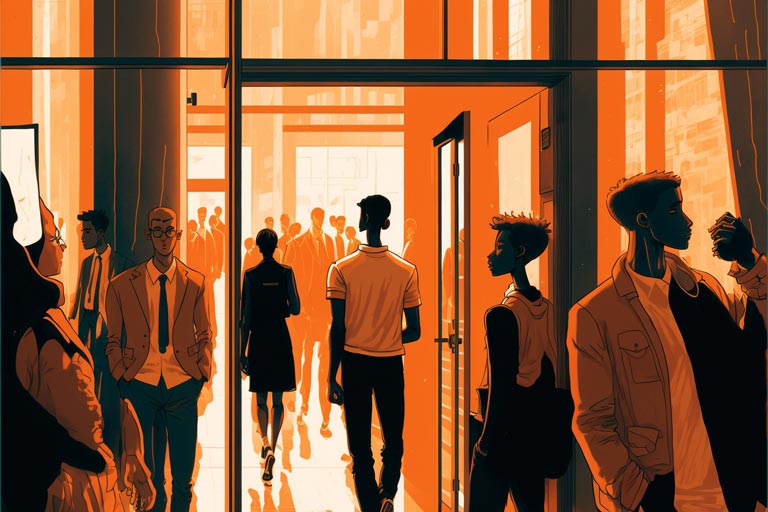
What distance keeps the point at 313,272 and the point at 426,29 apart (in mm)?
1576

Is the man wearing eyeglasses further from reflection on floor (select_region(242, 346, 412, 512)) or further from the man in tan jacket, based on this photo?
the man in tan jacket

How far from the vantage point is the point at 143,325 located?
4.83 metres

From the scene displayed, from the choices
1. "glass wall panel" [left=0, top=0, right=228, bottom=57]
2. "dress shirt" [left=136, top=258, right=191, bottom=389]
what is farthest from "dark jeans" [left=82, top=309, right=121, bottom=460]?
"glass wall panel" [left=0, top=0, right=228, bottom=57]

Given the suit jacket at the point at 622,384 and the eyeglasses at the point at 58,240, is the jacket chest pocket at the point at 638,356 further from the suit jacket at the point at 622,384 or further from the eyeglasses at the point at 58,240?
the eyeglasses at the point at 58,240

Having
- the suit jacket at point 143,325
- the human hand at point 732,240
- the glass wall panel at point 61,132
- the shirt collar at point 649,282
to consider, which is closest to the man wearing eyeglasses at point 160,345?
the suit jacket at point 143,325

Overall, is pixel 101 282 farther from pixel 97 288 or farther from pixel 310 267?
pixel 310 267

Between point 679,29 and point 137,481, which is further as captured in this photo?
point 679,29

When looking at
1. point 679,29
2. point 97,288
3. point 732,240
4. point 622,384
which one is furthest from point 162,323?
point 679,29

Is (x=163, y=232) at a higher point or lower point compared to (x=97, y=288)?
higher

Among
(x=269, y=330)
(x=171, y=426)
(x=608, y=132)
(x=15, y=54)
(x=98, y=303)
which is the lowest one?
(x=171, y=426)

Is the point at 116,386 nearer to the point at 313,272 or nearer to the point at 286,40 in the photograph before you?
the point at 313,272

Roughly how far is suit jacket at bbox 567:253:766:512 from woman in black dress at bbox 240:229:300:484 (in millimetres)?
1671

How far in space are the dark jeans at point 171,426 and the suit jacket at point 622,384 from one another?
214 centimetres

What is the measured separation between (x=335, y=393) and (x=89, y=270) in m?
1.55
